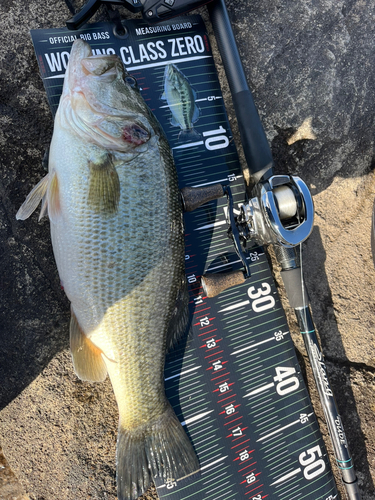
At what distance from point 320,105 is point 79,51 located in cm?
152

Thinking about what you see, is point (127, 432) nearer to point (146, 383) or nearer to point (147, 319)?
point (146, 383)

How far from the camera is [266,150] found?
1.98 m

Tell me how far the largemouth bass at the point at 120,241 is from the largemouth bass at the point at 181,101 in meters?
0.38

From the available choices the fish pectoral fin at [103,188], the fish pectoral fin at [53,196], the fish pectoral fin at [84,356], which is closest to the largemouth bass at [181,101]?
the fish pectoral fin at [103,188]

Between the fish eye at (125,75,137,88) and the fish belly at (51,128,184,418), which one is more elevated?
the fish eye at (125,75,137,88)

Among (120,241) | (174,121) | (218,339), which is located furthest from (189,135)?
(218,339)

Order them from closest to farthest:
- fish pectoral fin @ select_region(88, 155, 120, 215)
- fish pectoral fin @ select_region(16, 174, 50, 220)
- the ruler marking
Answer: fish pectoral fin @ select_region(88, 155, 120, 215)
fish pectoral fin @ select_region(16, 174, 50, 220)
the ruler marking

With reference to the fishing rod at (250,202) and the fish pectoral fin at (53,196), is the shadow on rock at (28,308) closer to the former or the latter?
the fish pectoral fin at (53,196)

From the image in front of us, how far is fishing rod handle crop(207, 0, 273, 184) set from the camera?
1.97 meters

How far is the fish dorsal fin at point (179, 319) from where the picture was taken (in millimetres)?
1808

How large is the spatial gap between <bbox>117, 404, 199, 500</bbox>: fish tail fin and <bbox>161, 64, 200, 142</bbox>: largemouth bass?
4.94ft

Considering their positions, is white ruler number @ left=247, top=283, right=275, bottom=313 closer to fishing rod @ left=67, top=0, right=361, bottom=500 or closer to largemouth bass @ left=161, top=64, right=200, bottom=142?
fishing rod @ left=67, top=0, right=361, bottom=500

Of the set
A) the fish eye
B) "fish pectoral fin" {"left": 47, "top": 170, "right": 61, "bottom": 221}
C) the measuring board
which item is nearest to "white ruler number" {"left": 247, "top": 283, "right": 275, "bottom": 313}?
the measuring board

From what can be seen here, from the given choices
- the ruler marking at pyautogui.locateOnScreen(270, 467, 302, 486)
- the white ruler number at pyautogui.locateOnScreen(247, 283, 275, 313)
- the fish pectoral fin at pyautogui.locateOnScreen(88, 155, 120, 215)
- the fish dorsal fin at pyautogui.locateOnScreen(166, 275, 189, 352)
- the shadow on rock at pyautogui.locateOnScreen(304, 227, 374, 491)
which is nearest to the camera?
the fish pectoral fin at pyautogui.locateOnScreen(88, 155, 120, 215)
